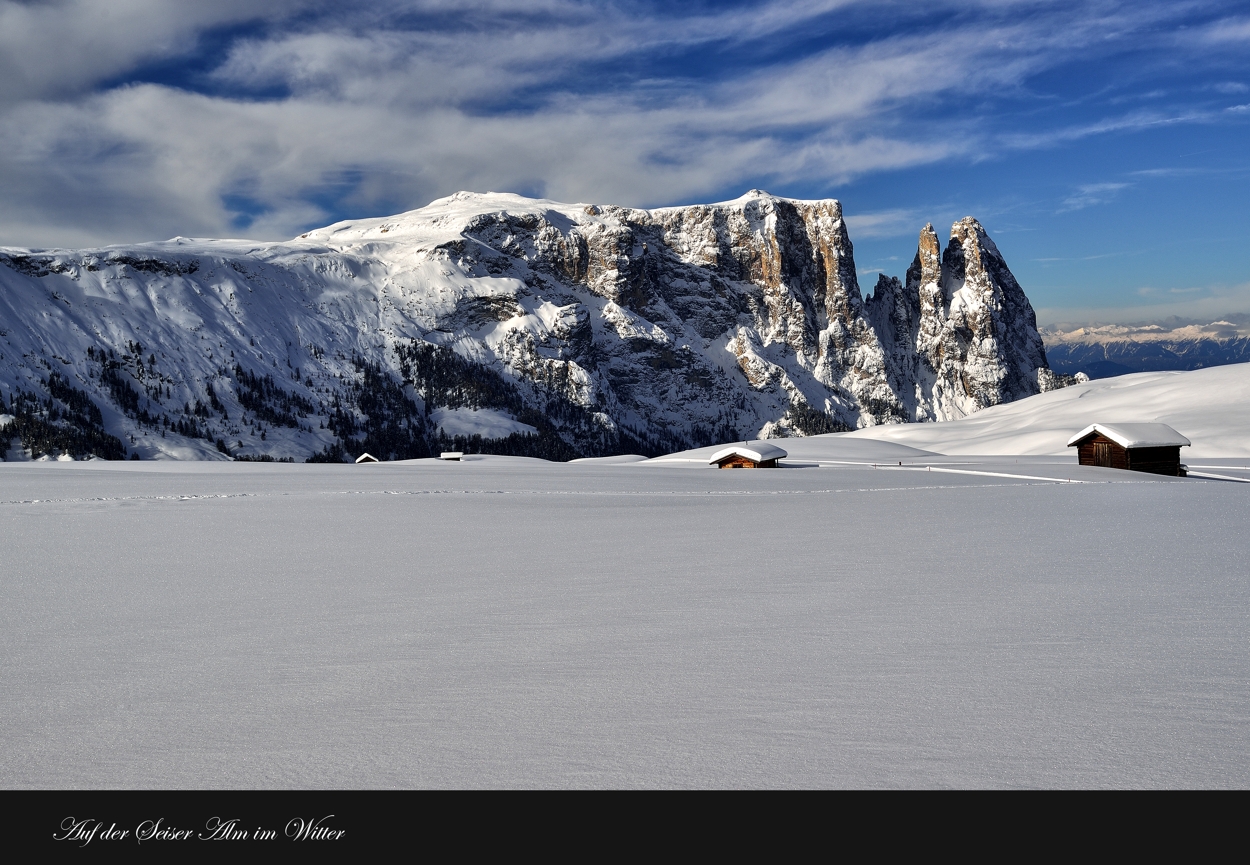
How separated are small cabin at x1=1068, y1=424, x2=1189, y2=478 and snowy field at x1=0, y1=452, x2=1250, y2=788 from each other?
31.1m

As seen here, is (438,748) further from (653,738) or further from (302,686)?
(302,686)

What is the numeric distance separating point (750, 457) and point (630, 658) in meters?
53.6

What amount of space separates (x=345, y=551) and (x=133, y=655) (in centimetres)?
749

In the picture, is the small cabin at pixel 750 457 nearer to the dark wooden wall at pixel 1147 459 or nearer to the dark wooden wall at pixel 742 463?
the dark wooden wall at pixel 742 463

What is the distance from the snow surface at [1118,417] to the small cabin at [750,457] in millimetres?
21404

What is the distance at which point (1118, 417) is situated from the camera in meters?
83.2

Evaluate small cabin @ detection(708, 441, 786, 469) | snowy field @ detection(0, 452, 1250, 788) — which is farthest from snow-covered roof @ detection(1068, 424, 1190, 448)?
snowy field @ detection(0, 452, 1250, 788)

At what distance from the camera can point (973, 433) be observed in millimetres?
93312

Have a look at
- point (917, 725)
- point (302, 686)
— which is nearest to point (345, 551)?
point (302, 686)

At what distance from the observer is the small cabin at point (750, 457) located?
59.8 m

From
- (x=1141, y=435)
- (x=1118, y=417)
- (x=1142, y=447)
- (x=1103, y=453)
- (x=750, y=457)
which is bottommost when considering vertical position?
(x=750, y=457)

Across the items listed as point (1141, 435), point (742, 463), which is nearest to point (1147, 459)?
point (1141, 435)

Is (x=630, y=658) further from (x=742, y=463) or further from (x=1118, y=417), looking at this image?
(x=1118, y=417)

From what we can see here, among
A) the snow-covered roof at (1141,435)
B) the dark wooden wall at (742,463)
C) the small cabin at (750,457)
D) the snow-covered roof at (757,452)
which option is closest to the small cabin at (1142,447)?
the snow-covered roof at (1141,435)
